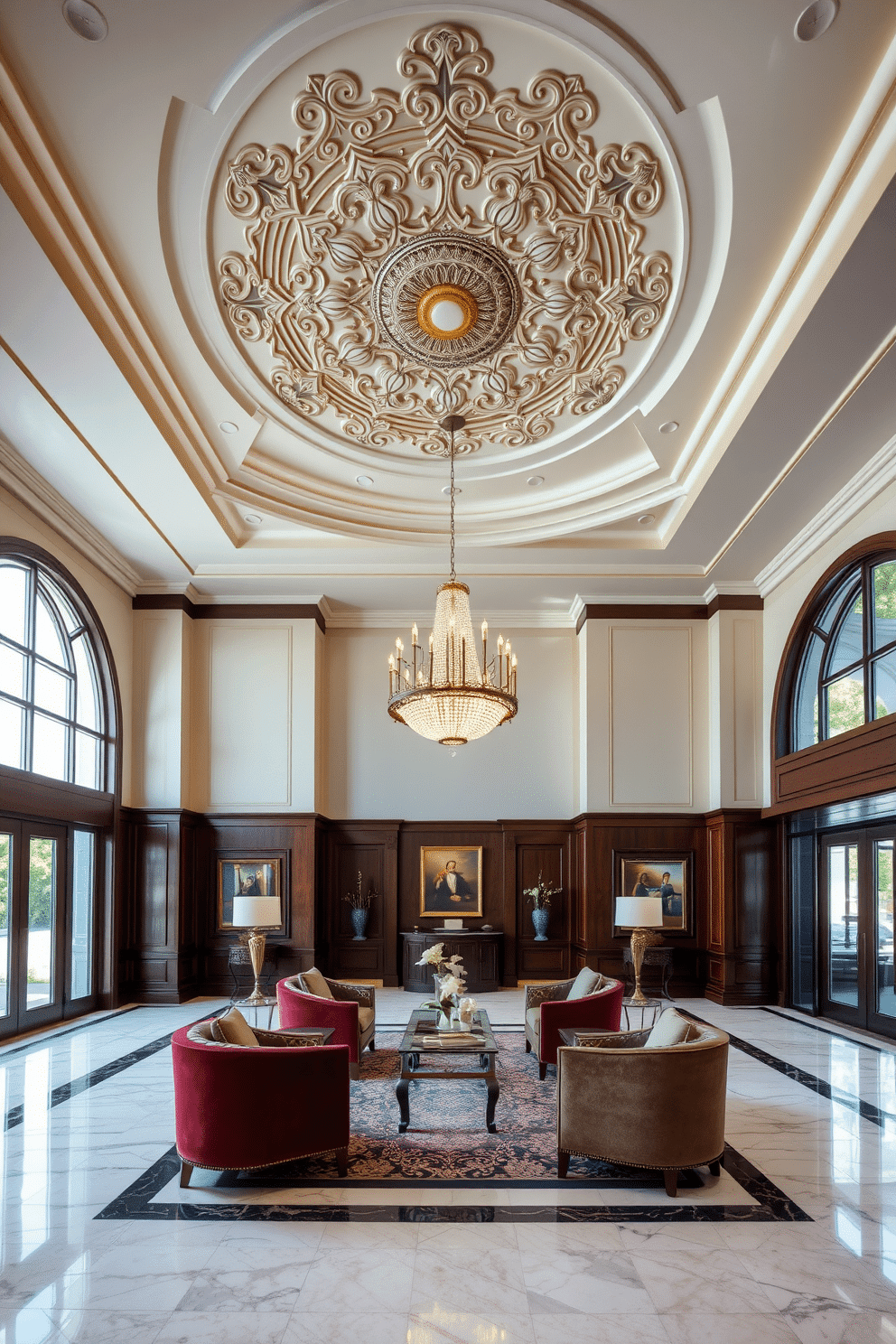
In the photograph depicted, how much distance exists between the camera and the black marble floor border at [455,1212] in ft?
15.4

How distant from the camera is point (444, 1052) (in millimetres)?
6457

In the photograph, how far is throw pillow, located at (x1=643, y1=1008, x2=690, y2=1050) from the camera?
5414 mm

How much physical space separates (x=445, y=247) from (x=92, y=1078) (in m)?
6.73

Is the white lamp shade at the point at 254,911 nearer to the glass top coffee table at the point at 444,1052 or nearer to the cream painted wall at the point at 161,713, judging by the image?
the glass top coffee table at the point at 444,1052

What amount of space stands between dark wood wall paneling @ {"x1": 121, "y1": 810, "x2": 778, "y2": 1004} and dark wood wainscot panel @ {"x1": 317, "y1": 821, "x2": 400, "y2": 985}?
0.02 metres

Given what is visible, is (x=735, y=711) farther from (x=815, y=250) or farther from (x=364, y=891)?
(x=815, y=250)

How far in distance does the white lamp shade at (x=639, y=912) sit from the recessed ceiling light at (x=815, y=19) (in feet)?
19.2

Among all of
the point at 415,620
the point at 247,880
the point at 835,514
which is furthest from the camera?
the point at 415,620

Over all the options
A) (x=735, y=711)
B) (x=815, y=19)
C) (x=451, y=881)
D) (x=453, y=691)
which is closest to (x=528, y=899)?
(x=451, y=881)

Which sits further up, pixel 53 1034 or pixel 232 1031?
pixel 232 1031

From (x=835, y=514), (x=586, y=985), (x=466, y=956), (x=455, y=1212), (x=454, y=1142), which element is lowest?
(x=466, y=956)

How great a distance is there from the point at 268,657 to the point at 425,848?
3411 millimetres

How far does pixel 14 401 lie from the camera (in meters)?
7.51

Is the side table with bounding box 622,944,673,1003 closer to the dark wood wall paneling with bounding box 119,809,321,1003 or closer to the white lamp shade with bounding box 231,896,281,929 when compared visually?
the dark wood wall paneling with bounding box 119,809,321,1003
